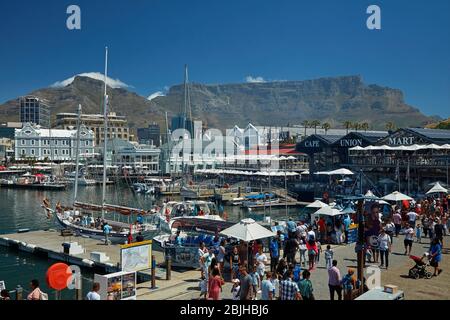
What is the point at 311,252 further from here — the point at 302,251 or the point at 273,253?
the point at 273,253

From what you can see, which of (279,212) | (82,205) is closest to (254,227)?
(82,205)

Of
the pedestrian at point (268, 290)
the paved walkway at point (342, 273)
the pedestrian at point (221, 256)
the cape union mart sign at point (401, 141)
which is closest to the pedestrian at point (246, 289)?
the pedestrian at point (268, 290)

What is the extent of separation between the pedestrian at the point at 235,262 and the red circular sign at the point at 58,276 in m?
5.93

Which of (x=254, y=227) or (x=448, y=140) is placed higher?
(x=448, y=140)

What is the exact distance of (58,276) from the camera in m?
13.4

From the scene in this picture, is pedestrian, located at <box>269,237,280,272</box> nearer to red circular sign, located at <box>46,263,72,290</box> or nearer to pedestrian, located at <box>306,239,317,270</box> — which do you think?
pedestrian, located at <box>306,239,317,270</box>

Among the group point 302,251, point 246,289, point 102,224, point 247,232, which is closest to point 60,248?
point 102,224

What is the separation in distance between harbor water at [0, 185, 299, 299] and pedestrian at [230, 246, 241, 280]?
6427mm

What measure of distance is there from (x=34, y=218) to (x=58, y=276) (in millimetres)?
38780

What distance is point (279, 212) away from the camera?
53.8 m

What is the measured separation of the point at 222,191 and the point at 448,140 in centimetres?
3150

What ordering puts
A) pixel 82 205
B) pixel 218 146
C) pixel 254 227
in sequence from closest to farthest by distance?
pixel 254 227
pixel 82 205
pixel 218 146
